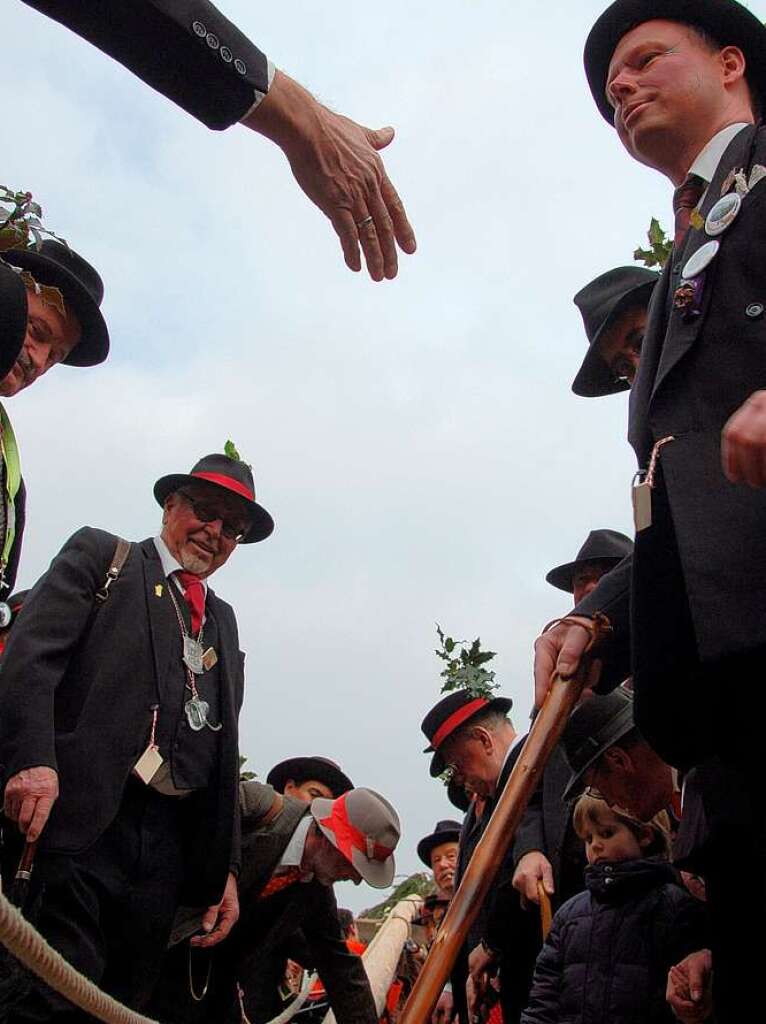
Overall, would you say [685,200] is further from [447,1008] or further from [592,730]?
[447,1008]

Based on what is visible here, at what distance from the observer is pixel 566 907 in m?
3.57

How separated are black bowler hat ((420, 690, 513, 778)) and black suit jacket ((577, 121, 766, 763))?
3.27m

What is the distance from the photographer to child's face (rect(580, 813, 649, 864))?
3.46 metres

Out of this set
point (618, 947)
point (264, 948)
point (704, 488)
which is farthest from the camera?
point (264, 948)

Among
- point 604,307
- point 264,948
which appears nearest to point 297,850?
point 264,948

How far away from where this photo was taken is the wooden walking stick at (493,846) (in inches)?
73.5

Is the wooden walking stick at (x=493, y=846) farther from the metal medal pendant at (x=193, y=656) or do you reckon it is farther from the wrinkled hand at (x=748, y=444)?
the metal medal pendant at (x=193, y=656)

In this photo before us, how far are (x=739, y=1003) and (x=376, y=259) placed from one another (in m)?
1.61

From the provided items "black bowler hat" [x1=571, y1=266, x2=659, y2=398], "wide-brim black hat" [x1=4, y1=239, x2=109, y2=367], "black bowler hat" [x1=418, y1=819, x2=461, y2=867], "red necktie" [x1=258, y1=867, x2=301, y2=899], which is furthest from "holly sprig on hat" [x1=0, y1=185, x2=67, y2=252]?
"black bowler hat" [x1=418, y1=819, x2=461, y2=867]

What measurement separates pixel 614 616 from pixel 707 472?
499mm

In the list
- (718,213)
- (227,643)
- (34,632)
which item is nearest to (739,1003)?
(718,213)

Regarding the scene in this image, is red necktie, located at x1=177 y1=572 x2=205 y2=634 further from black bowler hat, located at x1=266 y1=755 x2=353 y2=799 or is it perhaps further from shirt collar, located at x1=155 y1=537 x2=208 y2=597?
black bowler hat, located at x1=266 y1=755 x2=353 y2=799

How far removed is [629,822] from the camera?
3477 mm

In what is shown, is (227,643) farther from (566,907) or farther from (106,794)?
(566,907)
